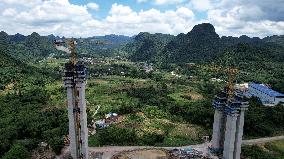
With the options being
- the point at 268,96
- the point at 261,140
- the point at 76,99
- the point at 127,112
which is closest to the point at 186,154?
the point at 261,140

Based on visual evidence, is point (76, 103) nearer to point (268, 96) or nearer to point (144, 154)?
point (144, 154)

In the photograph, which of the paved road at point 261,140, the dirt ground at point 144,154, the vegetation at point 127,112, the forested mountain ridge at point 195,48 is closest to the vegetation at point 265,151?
the vegetation at point 127,112

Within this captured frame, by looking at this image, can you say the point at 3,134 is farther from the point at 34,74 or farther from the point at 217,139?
the point at 34,74

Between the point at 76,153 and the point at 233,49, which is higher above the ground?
the point at 233,49

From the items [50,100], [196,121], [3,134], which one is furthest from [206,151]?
[50,100]

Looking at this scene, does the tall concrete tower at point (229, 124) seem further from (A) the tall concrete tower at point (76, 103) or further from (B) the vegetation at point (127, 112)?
(A) the tall concrete tower at point (76, 103)

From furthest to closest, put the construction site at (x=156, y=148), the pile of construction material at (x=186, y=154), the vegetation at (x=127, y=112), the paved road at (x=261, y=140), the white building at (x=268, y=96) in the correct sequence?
1. the white building at (x=268, y=96)
2. the paved road at (x=261, y=140)
3. the vegetation at (x=127, y=112)
4. the pile of construction material at (x=186, y=154)
5. the construction site at (x=156, y=148)
